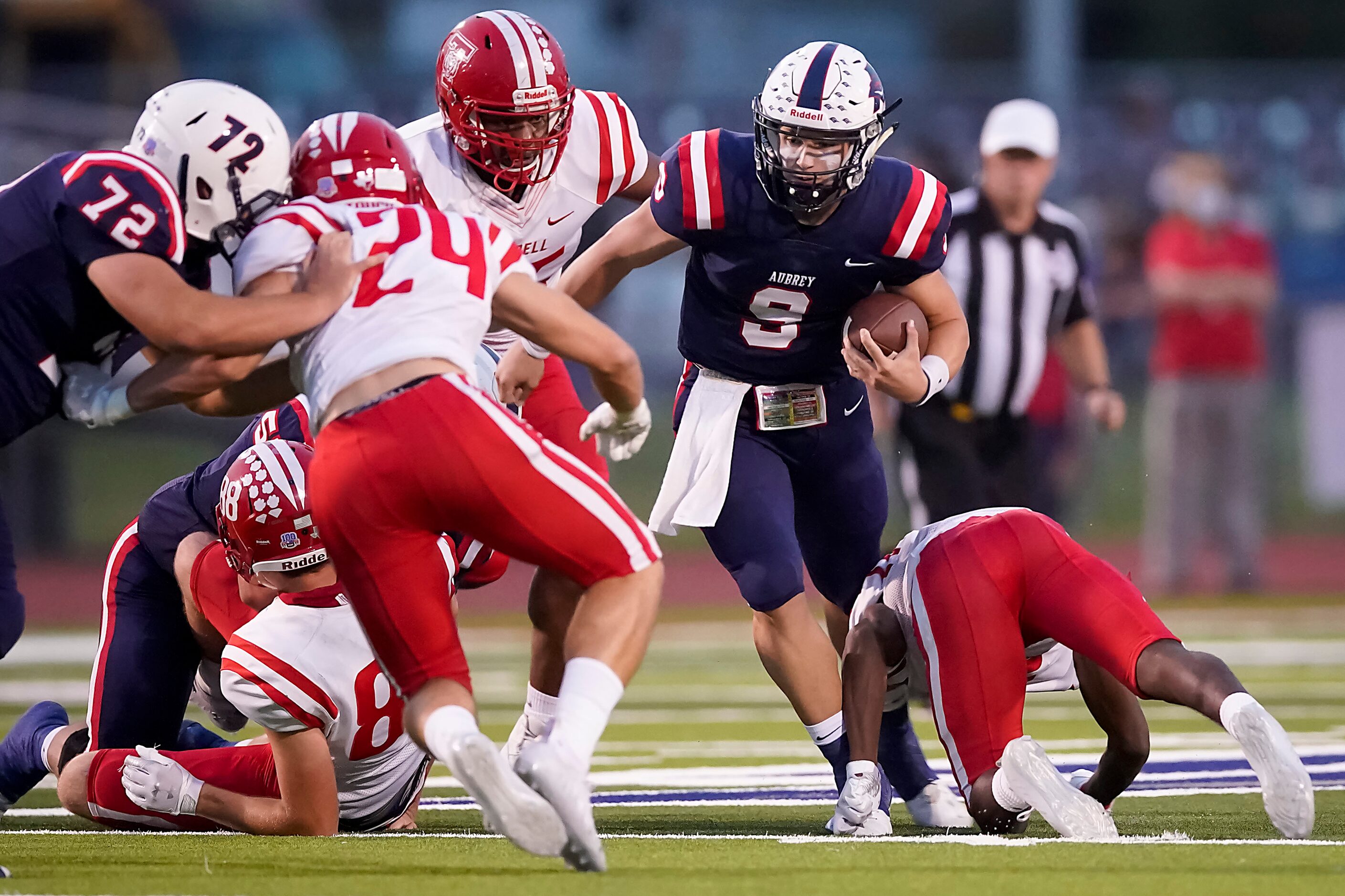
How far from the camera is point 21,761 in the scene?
4.33m

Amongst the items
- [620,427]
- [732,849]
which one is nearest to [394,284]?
[620,427]

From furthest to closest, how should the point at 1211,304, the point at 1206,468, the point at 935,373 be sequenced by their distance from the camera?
1. the point at 1206,468
2. the point at 1211,304
3. the point at 935,373

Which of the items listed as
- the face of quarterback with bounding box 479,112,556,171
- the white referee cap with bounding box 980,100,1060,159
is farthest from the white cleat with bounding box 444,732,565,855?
the white referee cap with bounding box 980,100,1060,159

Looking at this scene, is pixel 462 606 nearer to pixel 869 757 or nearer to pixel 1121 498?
pixel 1121 498

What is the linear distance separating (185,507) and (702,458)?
127 cm

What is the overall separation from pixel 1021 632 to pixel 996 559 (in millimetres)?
180

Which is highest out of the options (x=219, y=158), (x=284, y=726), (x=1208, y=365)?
(x=219, y=158)

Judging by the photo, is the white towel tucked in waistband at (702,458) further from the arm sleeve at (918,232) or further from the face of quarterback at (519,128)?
the face of quarterback at (519,128)

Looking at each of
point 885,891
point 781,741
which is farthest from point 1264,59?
point 885,891

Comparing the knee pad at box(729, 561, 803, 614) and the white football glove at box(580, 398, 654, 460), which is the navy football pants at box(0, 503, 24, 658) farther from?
the knee pad at box(729, 561, 803, 614)

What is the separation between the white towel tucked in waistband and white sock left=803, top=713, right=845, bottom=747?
52 centimetres

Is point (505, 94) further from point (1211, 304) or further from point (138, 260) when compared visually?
point (1211, 304)

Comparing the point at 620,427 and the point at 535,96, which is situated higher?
the point at 535,96

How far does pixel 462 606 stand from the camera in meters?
11.2
